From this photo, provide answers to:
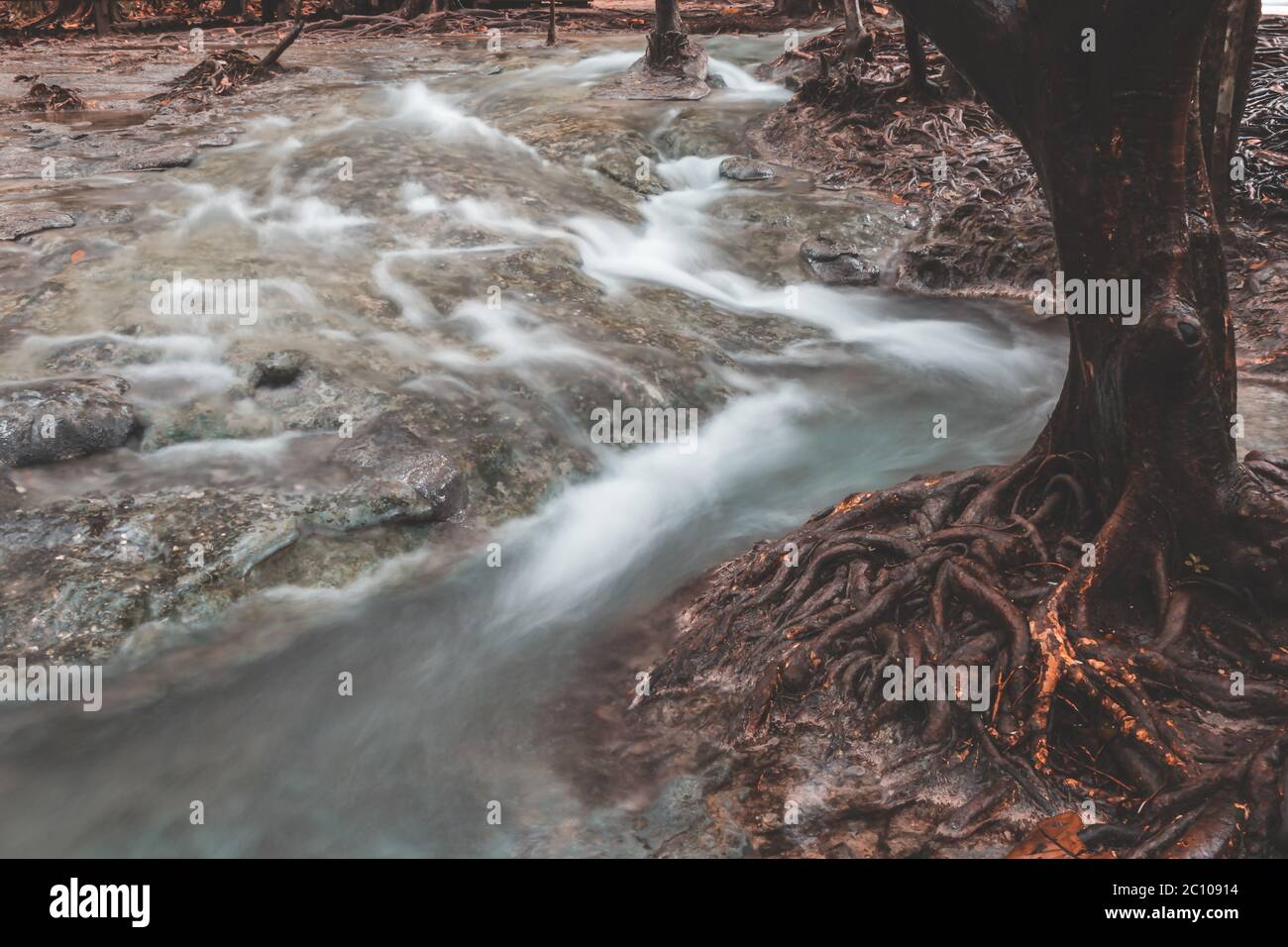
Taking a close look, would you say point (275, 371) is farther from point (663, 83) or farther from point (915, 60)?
point (663, 83)

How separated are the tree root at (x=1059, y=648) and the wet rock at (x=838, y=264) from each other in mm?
5650

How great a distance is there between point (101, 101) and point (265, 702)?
47.6 ft

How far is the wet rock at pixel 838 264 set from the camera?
10914 millimetres

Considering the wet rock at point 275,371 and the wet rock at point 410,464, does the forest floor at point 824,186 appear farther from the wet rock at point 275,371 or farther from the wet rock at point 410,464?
the wet rock at point 275,371

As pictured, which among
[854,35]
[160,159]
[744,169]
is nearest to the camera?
[160,159]

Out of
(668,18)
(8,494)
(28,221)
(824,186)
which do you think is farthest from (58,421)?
(668,18)

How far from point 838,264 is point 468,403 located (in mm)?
5065

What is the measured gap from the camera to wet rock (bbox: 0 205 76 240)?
30.8 ft

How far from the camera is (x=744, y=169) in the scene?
12.9m

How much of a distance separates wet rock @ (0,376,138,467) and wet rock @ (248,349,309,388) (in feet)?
2.90

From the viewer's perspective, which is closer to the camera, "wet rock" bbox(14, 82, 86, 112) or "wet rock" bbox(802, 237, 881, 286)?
"wet rock" bbox(802, 237, 881, 286)

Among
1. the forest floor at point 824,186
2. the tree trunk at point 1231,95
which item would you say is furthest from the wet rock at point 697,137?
the tree trunk at point 1231,95

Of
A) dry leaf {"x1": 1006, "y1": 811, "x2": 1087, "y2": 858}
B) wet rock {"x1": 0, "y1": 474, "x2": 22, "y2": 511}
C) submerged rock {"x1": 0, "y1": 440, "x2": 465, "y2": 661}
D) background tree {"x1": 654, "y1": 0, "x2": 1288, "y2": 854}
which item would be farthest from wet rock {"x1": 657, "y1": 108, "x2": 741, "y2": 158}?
dry leaf {"x1": 1006, "y1": 811, "x2": 1087, "y2": 858}

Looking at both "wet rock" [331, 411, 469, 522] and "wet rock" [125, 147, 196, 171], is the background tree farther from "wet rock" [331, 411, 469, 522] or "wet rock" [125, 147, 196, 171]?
"wet rock" [125, 147, 196, 171]
